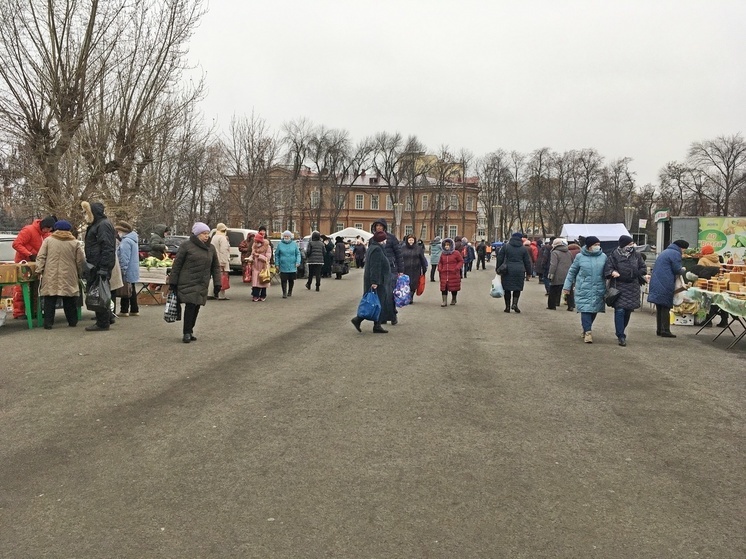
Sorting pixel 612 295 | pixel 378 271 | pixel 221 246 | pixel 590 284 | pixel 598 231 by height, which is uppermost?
pixel 598 231

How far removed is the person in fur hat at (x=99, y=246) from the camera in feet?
34.9

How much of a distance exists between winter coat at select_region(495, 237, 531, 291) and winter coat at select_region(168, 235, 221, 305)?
25.3 feet

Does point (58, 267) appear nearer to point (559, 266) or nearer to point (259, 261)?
point (259, 261)

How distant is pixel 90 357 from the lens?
28.2 feet

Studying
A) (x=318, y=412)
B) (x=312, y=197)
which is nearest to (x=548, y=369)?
(x=318, y=412)

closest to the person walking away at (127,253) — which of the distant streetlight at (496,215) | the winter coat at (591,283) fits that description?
the winter coat at (591,283)

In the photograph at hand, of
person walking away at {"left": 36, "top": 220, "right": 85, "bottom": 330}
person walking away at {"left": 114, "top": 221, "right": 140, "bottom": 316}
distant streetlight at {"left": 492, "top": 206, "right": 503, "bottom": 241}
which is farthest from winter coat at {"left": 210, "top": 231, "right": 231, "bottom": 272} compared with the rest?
distant streetlight at {"left": 492, "top": 206, "right": 503, "bottom": 241}

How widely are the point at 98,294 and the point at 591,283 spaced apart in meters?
8.09

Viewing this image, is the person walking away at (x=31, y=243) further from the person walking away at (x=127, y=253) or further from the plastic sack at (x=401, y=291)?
the plastic sack at (x=401, y=291)

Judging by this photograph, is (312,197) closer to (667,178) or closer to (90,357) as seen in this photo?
(667,178)

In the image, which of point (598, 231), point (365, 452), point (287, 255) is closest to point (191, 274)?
point (365, 452)

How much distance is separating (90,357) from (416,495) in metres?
5.94

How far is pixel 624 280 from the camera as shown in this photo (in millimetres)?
10680

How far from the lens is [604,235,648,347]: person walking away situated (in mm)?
10625
